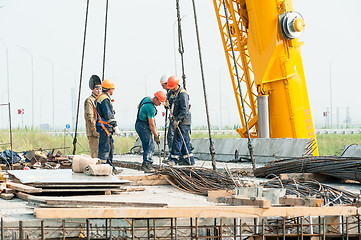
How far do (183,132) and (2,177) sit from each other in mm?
5029

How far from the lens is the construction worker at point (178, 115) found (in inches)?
526

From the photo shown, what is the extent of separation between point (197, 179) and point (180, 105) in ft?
13.2

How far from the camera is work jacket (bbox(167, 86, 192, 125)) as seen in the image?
13367 mm

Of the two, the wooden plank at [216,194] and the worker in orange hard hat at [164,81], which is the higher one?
the worker in orange hard hat at [164,81]

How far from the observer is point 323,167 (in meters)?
10.3

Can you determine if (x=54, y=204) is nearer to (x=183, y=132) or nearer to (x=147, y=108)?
(x=147, y=108)

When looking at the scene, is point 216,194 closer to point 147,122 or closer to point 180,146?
point 147,122

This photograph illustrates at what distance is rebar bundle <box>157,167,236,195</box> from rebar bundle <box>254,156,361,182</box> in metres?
1.64

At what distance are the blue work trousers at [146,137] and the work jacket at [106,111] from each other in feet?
1.99

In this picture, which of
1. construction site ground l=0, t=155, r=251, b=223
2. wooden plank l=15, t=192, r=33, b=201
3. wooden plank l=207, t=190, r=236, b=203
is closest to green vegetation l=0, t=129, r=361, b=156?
construction site ground l=0, t=155, r=251, b=223

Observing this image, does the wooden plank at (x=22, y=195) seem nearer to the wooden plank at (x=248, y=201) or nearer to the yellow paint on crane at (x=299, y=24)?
the wooden plank at (x=248, y=201)

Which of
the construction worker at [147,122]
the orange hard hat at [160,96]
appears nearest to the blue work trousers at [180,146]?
the construction worker at [147,122]

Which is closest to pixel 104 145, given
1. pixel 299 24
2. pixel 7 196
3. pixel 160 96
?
pixel 160 96

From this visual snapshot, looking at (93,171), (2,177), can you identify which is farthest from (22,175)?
(93,171)
